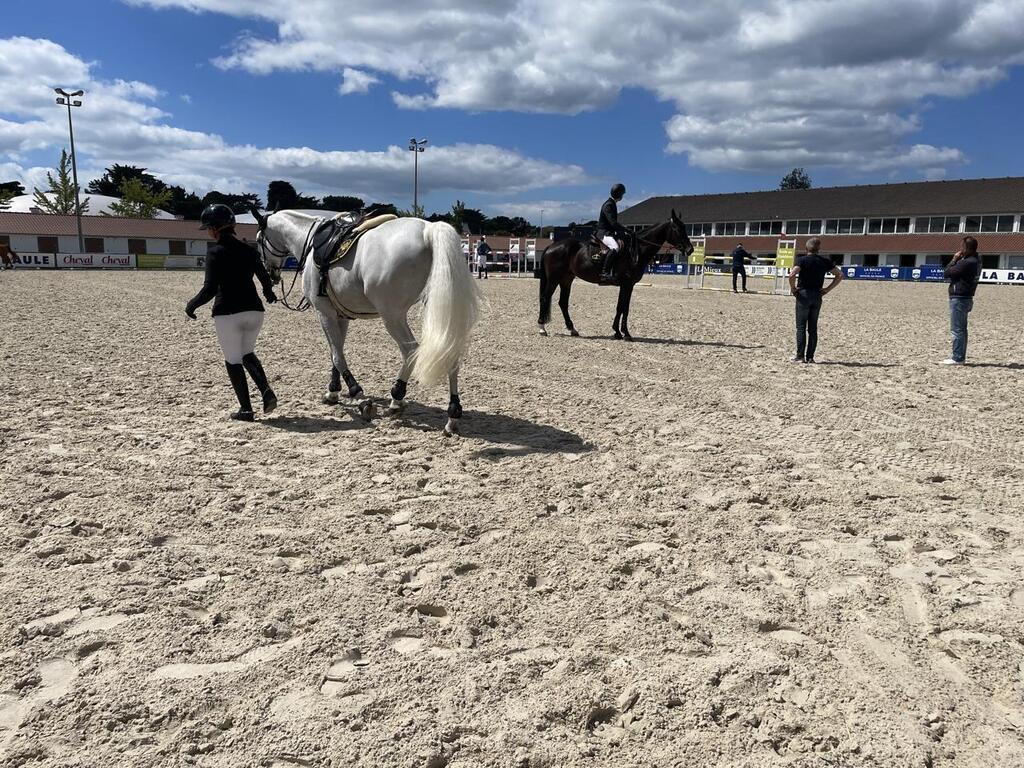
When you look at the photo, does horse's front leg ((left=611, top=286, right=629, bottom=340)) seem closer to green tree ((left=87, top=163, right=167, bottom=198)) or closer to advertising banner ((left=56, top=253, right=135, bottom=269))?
advertising banner ((left=56, top=253, right=135, bottom=269))

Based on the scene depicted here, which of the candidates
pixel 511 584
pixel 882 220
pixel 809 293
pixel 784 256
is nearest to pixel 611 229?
pixel 809 293

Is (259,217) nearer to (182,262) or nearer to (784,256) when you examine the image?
(784,256)

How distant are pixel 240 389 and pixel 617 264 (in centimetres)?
774

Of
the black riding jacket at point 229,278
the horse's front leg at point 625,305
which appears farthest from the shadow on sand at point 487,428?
the horse's front leg at point 625,305

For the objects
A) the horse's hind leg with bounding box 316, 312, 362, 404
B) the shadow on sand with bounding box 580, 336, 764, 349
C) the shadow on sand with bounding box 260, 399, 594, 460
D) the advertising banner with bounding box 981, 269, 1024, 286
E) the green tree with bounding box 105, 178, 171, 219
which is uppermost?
the green tree with bounding box 105, 178, 171, 219

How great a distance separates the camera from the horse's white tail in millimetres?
5371

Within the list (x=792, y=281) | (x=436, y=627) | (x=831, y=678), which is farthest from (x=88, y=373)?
(x=792, y=281)

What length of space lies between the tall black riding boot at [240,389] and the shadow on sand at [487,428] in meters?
0.16

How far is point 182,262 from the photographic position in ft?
145

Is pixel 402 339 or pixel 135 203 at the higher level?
pixel 135 203

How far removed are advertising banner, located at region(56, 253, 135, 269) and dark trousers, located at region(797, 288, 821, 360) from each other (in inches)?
1641

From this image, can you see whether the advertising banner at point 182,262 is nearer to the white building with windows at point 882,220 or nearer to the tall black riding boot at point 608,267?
the tall black riding boot at point 608,267

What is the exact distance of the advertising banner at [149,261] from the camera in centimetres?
4203

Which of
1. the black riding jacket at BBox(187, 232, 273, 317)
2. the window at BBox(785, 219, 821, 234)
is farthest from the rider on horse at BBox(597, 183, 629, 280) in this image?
the window at BBox(785, 219, 821, 234)
